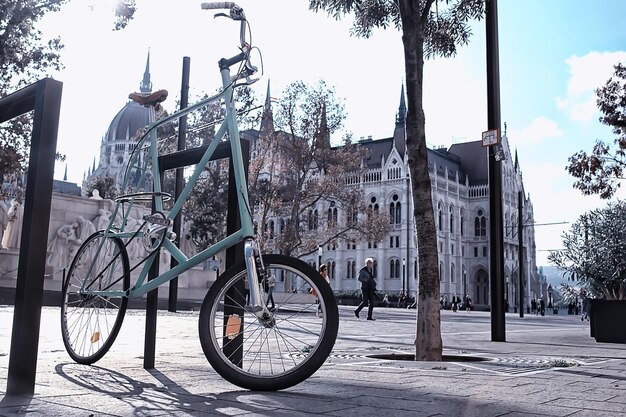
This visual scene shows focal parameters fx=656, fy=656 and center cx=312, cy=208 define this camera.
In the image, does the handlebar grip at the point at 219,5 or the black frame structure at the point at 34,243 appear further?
the handlebar grip at the point at 219,5

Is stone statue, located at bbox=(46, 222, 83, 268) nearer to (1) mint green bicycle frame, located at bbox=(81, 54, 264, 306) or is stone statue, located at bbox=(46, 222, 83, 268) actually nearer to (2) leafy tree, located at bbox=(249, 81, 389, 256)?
(2) leafy tree, located at bbox=(249, 81, 389, 256)

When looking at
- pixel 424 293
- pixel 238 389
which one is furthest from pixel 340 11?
pixel 238 389

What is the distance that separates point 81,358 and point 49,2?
41.3ft

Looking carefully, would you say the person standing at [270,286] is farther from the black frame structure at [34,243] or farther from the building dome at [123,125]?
the building dome at [123,125]

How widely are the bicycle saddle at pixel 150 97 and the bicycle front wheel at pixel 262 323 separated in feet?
4.69

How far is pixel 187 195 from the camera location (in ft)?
11.3

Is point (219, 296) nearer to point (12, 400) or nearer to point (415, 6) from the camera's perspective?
point (12, 400)

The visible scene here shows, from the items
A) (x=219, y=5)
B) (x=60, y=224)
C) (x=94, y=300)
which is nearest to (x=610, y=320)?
(x=94, y=300)

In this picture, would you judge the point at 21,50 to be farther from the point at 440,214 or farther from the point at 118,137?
the point at 118,137

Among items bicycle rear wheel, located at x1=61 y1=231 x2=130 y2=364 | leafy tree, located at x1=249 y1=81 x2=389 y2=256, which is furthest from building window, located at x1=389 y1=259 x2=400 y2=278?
bicycle rear wheel, located at x1=61 y1=231 x2=130 y2=364

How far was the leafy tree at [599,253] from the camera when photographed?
31.8 ft

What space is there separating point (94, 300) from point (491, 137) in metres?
7.26

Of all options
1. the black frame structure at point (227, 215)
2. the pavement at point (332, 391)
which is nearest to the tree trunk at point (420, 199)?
the pavement at point (332, 391)

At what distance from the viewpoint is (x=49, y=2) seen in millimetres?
14469
